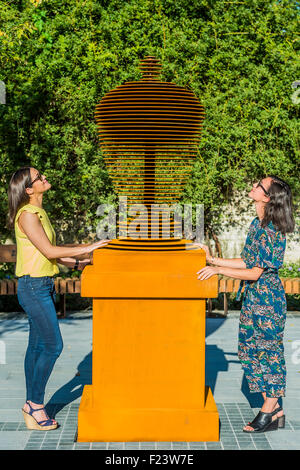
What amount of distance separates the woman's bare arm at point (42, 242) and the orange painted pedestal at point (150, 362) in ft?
0.48

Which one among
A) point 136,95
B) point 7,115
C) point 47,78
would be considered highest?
point 47,78

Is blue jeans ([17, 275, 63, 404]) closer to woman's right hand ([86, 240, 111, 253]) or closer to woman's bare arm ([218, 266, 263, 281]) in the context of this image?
woman's right hand ([86, 240, 111, 253])

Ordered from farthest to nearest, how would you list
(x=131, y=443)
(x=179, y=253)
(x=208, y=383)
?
(x=208, y=383) < (x=179, y=253) < (x=131, y=443)

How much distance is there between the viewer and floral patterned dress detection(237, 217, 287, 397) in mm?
3982

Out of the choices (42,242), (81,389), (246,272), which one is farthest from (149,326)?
(81,389)

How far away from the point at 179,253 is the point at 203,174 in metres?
5.28

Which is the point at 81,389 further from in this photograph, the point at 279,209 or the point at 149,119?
the point at 149,119

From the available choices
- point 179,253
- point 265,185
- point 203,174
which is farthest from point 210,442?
point 203,174

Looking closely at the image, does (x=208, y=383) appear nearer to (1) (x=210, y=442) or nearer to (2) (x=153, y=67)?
(1) (x=210, y=442)

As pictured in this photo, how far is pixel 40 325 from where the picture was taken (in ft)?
13.0

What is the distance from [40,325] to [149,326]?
2.39 feet

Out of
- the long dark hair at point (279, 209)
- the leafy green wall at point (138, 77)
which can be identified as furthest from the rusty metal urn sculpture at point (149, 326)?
the leafy green wall at point (138, 77)

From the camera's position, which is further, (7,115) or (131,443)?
(7,115)

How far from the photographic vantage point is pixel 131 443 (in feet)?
12.6
